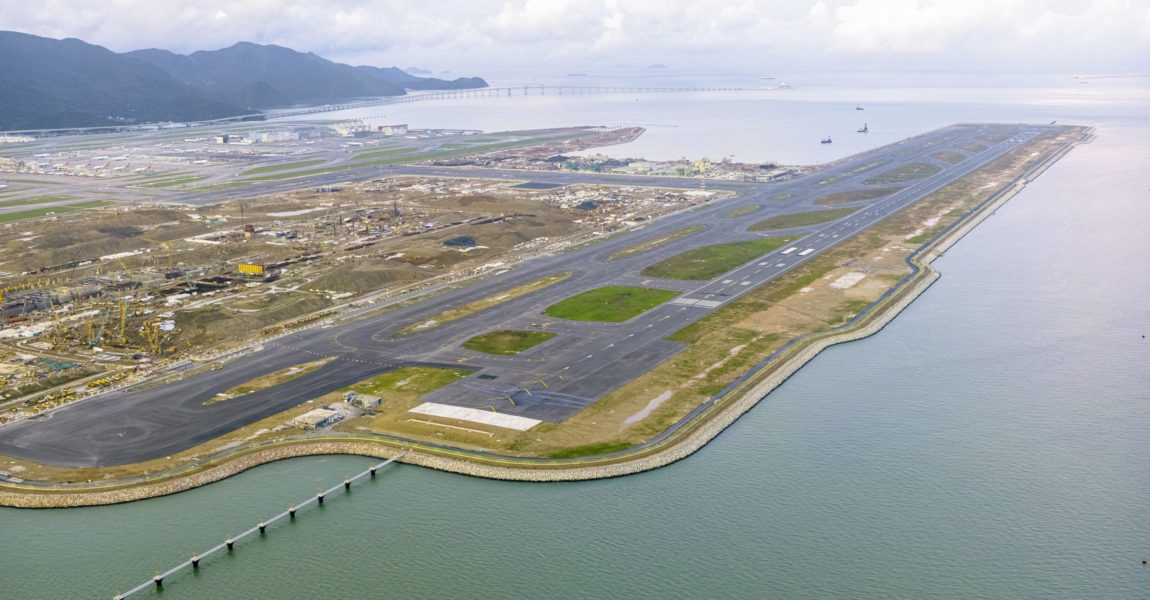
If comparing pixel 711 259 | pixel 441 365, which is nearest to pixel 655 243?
pixel 711 259

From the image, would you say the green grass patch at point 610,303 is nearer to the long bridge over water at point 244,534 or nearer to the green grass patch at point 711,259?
the green grass patch at point 711,259

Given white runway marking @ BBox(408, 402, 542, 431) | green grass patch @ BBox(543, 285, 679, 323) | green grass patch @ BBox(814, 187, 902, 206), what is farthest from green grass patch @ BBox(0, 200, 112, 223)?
green grass patch @ BBox(814, 187, 902, 206)

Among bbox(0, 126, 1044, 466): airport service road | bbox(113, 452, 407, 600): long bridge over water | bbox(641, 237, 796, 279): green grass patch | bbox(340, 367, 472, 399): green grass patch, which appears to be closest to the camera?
bbox(113, 452, 407, 600): long bridge over water

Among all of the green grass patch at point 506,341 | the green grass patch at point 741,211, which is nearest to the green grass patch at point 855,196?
the green grass patch at point 741,211

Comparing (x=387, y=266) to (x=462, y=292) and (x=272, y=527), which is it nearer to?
(x=462, y=292)

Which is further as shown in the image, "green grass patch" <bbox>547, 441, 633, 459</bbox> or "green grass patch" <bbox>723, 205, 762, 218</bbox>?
"green grass patch" <bbox>723, 205, 762, 218</bbox>

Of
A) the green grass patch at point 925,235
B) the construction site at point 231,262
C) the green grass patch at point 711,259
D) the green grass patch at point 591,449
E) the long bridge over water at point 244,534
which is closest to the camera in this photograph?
the long bridge over water at point 244,534

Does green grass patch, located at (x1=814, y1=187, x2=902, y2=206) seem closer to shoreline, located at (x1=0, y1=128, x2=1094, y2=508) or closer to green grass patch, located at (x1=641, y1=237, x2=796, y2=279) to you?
green grass patch, located at (x1=641, y1=237, x2=796, y2=279)
